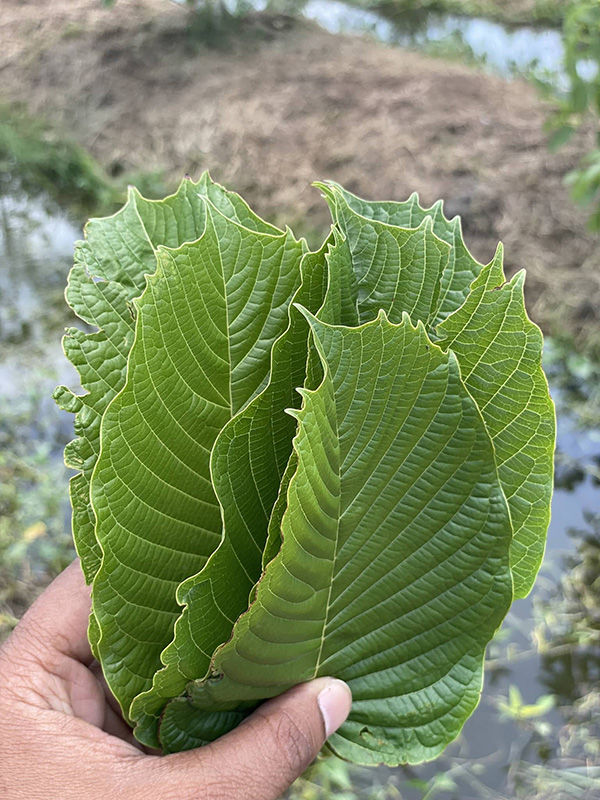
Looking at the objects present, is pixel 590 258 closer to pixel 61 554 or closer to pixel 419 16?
pixel 61 554

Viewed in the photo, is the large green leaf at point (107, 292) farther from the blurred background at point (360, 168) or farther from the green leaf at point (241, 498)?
the blurred background at point (360, 168)

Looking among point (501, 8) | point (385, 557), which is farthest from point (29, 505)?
point (501, 8)

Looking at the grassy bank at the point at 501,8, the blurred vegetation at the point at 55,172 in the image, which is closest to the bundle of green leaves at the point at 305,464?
the blurred vegetation at the point at 55,172

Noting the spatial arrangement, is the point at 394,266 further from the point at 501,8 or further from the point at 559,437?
the point at 501,8

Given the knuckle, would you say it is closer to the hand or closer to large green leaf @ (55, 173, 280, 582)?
the hand

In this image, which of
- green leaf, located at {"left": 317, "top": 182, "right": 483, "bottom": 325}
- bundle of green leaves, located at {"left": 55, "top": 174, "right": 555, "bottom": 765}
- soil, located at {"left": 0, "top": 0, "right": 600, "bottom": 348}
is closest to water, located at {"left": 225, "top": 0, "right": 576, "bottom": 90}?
soil, located at {"left": 0, "top": 0, "right": 600, "bottom": 348}
